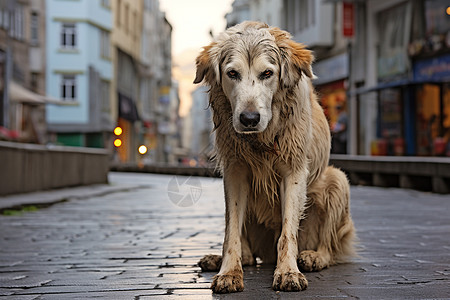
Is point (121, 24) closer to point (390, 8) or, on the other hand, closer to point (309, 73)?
point (390, 8)

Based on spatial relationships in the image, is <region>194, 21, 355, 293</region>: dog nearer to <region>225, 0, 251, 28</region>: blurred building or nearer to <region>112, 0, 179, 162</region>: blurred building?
<region>112, 0, 179, 162</region>: blurred building

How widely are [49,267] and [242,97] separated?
1.93 m

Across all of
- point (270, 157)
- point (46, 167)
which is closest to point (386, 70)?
point (46, 167)

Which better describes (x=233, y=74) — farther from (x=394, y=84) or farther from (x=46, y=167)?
(x=394, y=84)

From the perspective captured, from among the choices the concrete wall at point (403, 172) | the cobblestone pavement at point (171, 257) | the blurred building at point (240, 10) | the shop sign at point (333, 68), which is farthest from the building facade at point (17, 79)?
the blurred building at point (240, 10)

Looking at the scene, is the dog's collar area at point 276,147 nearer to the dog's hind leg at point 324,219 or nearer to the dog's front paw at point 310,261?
the dog's hind leg at point 324,219

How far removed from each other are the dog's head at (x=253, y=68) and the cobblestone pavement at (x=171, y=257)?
0.96 metres

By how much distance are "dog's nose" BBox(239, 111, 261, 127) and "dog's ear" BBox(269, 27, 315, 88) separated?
363 mm

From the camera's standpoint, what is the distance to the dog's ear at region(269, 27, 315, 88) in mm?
4258

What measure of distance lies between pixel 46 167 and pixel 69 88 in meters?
30.3

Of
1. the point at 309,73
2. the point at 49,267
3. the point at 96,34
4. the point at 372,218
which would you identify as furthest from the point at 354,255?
the point at 96,34

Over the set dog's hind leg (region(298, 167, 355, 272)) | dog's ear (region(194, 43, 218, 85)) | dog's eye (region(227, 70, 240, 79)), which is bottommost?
dog's hind leg (region(298, 167, 355, 272))

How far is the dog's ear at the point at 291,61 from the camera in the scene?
426 cm

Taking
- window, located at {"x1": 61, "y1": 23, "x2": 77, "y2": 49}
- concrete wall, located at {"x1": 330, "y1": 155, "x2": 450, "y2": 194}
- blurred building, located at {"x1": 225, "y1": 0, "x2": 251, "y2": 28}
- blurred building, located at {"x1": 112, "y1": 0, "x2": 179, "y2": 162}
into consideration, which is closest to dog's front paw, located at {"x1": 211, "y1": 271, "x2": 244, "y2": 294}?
concrete wall, located at {"x1": 330, "y1": 155, "x2": 450, "y2": 194}
